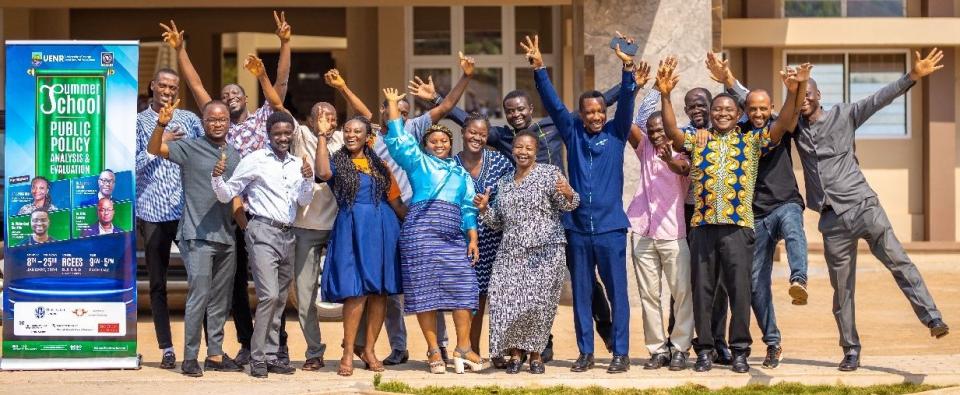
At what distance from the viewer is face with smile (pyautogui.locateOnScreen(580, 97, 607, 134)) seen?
8.86m

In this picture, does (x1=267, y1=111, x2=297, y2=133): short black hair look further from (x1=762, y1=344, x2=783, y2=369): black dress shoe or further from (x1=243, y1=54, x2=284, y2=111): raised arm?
(x1=762, y1=344, x2=783, y2=369): black dress shoe

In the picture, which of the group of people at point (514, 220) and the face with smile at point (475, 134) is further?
the face with smile at point (475, 134)

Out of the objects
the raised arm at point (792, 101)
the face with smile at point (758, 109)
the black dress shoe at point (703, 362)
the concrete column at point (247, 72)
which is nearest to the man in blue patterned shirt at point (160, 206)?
the black dress shoe at point (703, 362)

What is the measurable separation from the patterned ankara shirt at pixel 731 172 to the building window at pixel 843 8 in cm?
995

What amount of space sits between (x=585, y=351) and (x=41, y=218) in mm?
3227

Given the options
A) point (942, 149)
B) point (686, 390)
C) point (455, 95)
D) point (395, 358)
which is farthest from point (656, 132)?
point (942, 149)

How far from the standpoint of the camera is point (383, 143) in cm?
882

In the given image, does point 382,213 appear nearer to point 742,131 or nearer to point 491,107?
point 742,131

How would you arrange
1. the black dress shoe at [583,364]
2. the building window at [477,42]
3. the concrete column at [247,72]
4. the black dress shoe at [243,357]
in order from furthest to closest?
the concrete column at [247,72] < the building window at [477,42] < the black dress shoe at [243,357] < the black dress shoe at [583,364]

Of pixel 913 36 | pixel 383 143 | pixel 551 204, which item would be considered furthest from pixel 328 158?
pixel 913 36

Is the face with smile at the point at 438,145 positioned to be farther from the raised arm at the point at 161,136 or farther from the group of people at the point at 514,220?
the raised arm at the point at 161,136

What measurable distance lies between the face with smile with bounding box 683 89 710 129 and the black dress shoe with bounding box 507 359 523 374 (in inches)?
69.8

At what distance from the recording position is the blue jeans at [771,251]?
880 centimetres

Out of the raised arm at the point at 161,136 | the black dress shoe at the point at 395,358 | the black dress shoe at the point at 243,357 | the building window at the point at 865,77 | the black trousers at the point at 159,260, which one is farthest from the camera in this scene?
the building window at the point at 865,77
